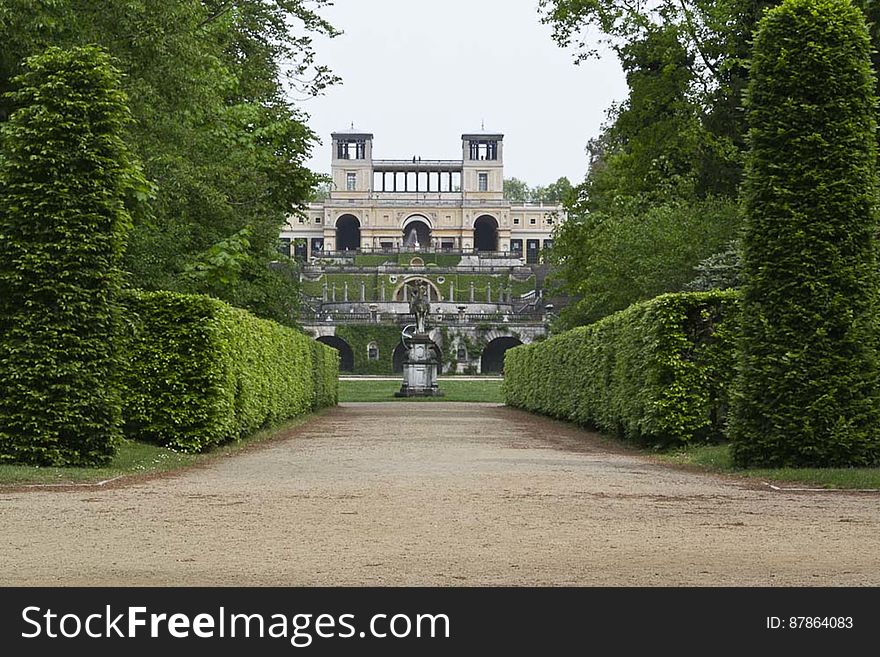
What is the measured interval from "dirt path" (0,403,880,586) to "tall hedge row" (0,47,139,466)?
132cm

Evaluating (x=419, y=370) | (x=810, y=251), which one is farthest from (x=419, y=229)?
(x=810, y=251)

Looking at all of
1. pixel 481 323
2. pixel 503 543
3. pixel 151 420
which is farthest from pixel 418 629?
pixel 481 323

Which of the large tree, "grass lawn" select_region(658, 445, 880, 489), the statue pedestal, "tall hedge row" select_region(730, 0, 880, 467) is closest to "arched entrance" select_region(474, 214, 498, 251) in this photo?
the statue pedestal

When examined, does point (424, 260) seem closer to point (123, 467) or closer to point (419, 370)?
point (419, 370)

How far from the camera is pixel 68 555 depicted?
670cm

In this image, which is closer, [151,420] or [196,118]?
[151,420]

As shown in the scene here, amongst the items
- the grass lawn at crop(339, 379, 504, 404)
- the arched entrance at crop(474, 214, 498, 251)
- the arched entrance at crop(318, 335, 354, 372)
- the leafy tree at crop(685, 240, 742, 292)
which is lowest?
the grass lawn at crop(339, 379, 504, 404)

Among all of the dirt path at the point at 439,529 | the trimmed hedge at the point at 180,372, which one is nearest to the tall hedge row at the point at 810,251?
the dirt path at the point at 439,529

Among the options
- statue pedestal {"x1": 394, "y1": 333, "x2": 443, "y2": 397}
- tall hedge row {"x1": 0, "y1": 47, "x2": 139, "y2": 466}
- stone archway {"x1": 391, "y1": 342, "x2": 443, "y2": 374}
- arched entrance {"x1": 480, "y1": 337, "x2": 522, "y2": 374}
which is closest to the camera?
tall hedge row {"x1": 0, "y1": 47, "x2": 139, "y2": 466}

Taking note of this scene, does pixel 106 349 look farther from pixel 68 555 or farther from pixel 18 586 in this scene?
pixel 18 586

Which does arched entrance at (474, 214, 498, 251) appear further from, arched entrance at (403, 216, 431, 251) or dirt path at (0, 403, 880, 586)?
dirt path at (0, 403, 880, 586)

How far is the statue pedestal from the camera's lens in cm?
4362

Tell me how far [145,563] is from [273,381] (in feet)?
48.8

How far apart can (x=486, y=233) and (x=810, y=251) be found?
111112mm
